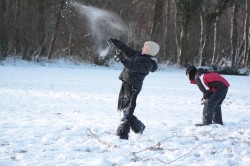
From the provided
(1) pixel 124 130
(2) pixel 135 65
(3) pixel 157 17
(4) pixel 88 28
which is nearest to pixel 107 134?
(1) pixel 124 130

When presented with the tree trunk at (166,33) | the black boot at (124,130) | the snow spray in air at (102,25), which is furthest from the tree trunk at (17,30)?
the black boot at (124,130)

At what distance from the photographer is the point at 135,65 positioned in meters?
6.46

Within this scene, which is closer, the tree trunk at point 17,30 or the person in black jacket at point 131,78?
the person in black jacket at point 131,78

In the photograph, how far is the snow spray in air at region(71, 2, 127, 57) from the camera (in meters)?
28.0

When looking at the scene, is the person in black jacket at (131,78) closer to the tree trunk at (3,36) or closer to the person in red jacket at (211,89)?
the person in red jacket at (211,89)

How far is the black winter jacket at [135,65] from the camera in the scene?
647 centimetres

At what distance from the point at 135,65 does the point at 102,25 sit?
2260 centimetres

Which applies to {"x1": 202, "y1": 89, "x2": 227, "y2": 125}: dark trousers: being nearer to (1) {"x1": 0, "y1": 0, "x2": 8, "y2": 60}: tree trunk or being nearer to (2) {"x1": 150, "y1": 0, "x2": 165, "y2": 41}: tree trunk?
(1) {"x1": 0, "y1": 0, "x2": 8, "y2": 60}: tree trunk

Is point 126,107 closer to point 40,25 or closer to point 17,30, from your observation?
point 17,30

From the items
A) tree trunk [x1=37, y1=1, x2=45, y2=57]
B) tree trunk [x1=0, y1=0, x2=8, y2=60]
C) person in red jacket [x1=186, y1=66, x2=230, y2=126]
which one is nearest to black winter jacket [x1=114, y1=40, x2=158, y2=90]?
person in red jacket [x1=186, y1=66, x2=230, y2=126]

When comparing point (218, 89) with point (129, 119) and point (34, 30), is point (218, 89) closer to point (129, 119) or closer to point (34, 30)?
point (129, 119)

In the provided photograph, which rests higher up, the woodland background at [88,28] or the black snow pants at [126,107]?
the woodland background at [88,28]

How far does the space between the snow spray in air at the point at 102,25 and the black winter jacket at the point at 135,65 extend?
20.1 metres

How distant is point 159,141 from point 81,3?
24.5m
